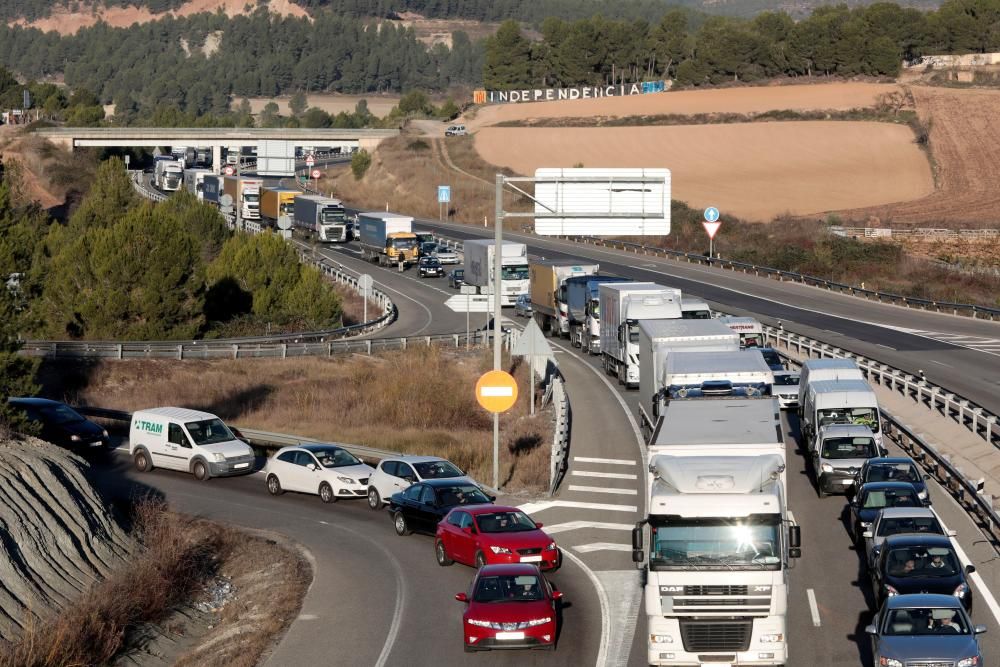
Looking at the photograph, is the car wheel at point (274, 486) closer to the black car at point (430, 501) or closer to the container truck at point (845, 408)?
the black car at point (430, 501)

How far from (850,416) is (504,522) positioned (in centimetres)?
1204

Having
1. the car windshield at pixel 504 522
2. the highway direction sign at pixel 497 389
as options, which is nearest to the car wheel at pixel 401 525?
the car windshield at pixel 504 522

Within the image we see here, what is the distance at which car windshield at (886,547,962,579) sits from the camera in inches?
882

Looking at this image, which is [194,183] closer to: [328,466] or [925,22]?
[328,466]

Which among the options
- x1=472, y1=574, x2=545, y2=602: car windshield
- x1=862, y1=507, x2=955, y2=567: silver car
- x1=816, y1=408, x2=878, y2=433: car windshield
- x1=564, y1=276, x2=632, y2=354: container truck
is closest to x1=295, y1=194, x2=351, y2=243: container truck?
x1=564, y1=276, x2=632, y2=354: container truck

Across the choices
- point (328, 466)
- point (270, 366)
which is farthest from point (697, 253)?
point (328, 466)

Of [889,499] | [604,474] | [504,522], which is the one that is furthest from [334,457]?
[889,499]

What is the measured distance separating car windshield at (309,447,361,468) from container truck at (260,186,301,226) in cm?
7184

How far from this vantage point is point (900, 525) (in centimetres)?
2506

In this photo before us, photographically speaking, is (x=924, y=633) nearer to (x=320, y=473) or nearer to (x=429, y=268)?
(x=320, y=473)

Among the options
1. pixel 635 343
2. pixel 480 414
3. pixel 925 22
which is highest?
pixel 925 22

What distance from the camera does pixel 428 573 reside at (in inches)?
1059

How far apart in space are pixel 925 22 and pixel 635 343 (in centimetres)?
16614

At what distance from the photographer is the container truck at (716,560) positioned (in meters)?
19.1
